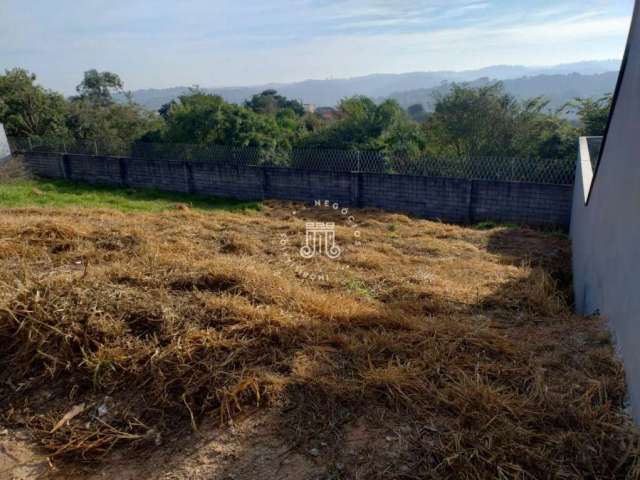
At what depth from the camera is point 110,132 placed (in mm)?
15812

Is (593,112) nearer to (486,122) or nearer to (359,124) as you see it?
(486,122)

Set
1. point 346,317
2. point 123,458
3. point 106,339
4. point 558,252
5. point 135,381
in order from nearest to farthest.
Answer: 1. point 123,458
2. point 135,381
3. point 106,339
4. point 346,317
5. point 558,252

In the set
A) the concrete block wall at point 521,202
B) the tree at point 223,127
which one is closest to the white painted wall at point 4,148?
the tree at point 223,127

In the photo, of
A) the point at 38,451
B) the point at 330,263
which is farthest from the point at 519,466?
the point at 330,263

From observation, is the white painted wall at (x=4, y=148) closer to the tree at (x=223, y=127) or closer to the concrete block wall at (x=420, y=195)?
the tree at (x=223, y=127)

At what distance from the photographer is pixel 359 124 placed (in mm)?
11844

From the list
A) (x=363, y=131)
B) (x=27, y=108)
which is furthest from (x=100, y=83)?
(x=363, y=131)

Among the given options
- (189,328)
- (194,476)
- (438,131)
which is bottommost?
(194,476)

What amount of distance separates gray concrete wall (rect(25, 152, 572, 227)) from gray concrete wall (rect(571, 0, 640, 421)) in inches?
122

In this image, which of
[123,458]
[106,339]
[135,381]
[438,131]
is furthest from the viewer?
Answer: [438,131]

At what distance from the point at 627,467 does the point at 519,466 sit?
362 millimetres

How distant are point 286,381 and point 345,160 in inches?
270

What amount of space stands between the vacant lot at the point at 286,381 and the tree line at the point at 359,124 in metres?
7.39

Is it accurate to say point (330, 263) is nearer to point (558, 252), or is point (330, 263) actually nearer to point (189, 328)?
point (189, 328)
